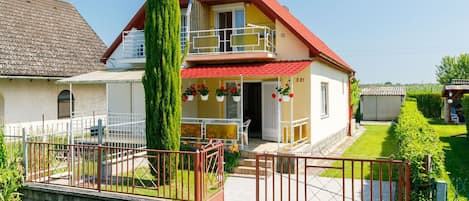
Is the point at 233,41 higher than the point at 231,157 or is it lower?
higher

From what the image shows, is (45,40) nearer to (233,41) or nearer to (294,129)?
(233,41)

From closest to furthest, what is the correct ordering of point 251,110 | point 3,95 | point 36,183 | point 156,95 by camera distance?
1. point 36,183
2. point 156,95
3. point 3,95
4. point 251,110

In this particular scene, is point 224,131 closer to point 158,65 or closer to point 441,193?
point 158,65

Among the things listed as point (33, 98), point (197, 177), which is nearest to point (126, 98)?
point (33, 98)

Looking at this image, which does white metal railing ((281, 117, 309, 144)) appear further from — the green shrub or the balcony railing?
the green shrub

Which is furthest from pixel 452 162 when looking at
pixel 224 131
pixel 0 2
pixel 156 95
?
pixel 0 2

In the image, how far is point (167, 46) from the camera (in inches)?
521

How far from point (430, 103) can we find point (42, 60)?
1703 inches

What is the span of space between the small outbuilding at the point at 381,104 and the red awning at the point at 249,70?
102 ft

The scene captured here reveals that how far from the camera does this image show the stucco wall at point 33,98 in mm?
22156

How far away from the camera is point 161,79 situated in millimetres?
13195

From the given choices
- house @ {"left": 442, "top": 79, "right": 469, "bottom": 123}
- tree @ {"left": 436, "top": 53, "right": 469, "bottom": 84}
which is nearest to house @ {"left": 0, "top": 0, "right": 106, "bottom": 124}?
house @ {"left": 442, "top": 79, "right": 469, "bottom": 123}

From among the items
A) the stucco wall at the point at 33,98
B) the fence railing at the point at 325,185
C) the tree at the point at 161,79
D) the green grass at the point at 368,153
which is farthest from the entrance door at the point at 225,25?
the stucco wall at the point at 33,98

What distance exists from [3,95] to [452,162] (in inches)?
962
